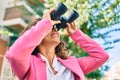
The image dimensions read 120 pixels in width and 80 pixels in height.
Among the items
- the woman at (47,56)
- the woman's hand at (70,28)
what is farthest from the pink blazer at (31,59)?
the woman's hand at (70,28)

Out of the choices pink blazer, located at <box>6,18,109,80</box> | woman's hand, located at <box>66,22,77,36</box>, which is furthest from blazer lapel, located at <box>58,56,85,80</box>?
woman's hand, located at <box>66,22,77,36</box>

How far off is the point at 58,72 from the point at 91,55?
0.21 metres

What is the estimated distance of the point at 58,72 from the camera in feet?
4.53

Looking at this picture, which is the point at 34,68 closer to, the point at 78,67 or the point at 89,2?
the point at 78,67

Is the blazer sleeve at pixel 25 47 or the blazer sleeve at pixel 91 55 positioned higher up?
the blazer sleeve at pixel 25 47

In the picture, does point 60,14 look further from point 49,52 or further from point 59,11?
point 49,52

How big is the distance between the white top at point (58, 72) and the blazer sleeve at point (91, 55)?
118 mm

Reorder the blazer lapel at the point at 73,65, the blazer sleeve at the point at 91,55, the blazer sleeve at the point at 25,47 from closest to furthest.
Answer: the blazer sleeve at the point at 25,47
the blazer lapel at the point at 73,65
the blazer sleeve at the point at 91,55

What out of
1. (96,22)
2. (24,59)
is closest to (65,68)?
(24,59)

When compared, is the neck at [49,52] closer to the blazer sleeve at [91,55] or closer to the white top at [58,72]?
the white top at [58,72]

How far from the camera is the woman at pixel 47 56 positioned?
51.2 inches

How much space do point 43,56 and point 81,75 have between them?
0.55 ft

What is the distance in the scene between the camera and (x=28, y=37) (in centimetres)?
131

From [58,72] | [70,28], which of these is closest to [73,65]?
[58,72]
